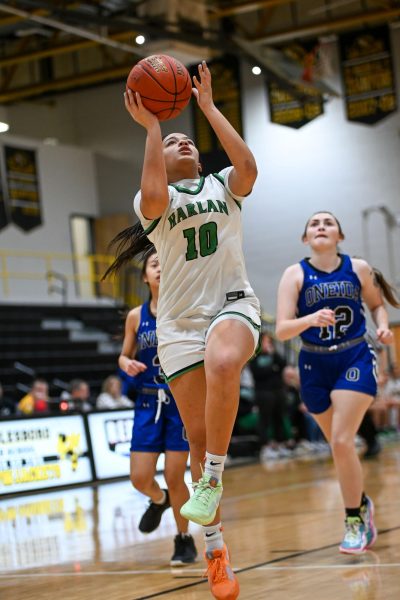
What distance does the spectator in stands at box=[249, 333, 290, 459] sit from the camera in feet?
48.4

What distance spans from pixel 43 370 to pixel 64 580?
573 inches

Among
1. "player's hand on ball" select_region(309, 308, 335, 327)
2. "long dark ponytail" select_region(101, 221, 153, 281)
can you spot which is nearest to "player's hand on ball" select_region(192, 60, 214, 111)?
"long dark ponytail" select_region(101, 221, 153, 281)

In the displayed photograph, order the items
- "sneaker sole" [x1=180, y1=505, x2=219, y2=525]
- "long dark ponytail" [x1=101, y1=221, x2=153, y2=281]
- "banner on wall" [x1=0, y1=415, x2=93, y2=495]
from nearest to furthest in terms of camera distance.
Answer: "sneaker sole" [x1=180, y1=505, x2=219, y2=525] → "long dark ponytail" [x1=101, y1=221, x2=153, y2=281] → "banner on wall" [x1=0, y1=415, x2=93, y2=495]

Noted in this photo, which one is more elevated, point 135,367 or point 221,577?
point 135,367

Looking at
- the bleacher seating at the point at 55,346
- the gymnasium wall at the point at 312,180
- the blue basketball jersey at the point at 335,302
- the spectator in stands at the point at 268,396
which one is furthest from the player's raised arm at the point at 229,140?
the gymnasium wall at the point at 312,180

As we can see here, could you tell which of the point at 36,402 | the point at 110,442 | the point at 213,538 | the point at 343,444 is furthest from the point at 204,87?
the point at 36,402

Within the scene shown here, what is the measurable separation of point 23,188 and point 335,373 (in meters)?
19.3

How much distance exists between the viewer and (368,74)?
18500mm

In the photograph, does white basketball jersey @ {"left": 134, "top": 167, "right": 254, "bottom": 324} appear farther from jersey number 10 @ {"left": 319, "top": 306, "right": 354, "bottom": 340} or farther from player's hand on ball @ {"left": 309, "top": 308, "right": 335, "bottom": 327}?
jersey number 10 @ {"left": 319, "top": 306, "right": 354, "bottom": 340}

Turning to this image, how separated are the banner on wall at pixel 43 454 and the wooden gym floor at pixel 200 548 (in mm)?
488

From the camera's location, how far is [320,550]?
5.67 meters

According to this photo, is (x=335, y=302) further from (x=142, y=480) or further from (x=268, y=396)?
(x=268, y=396)

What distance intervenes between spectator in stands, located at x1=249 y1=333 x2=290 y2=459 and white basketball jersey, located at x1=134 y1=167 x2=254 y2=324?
413 inches

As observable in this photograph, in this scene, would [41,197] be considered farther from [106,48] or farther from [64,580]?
[64,580]
